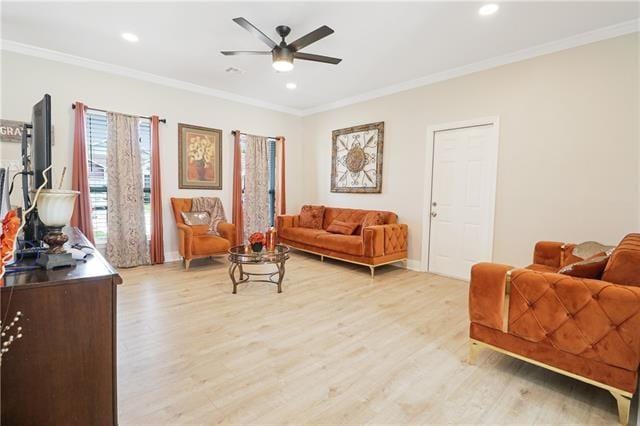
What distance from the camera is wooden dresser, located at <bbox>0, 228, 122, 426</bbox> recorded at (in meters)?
1.08

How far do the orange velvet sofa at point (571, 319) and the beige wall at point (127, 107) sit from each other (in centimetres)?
453

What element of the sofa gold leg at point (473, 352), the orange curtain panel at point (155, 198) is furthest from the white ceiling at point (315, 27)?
the sofa gold leg at point (473, 352)

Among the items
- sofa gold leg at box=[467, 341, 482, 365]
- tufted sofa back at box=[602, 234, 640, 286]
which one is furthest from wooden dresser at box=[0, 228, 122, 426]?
tufted sofa back at box=[602, 234, 640, 286]

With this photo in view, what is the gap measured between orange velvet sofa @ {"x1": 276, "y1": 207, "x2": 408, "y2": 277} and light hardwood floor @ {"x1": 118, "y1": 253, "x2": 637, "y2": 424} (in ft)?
2.98

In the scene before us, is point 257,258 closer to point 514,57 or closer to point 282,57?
point 282,57

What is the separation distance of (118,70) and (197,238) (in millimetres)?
2579

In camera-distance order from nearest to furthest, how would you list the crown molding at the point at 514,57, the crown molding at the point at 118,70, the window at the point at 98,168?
1. the crown molding at the point at 514,57
2. the crown molding at the point at 118,70
3. the window at the point at 98,168

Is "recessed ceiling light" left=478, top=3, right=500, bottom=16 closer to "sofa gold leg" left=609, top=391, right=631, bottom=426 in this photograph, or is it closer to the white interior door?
the white interior door

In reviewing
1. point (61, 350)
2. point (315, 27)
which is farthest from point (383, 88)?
point (61, 350)

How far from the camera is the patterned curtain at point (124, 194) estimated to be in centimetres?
428

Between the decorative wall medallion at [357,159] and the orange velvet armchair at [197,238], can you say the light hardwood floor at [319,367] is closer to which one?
the orange velvet armchair at [197,238]

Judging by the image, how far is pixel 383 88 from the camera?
16.1 ft

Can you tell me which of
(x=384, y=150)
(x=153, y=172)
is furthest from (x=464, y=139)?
(x=153, y=172)

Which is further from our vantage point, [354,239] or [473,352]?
[354,239]
